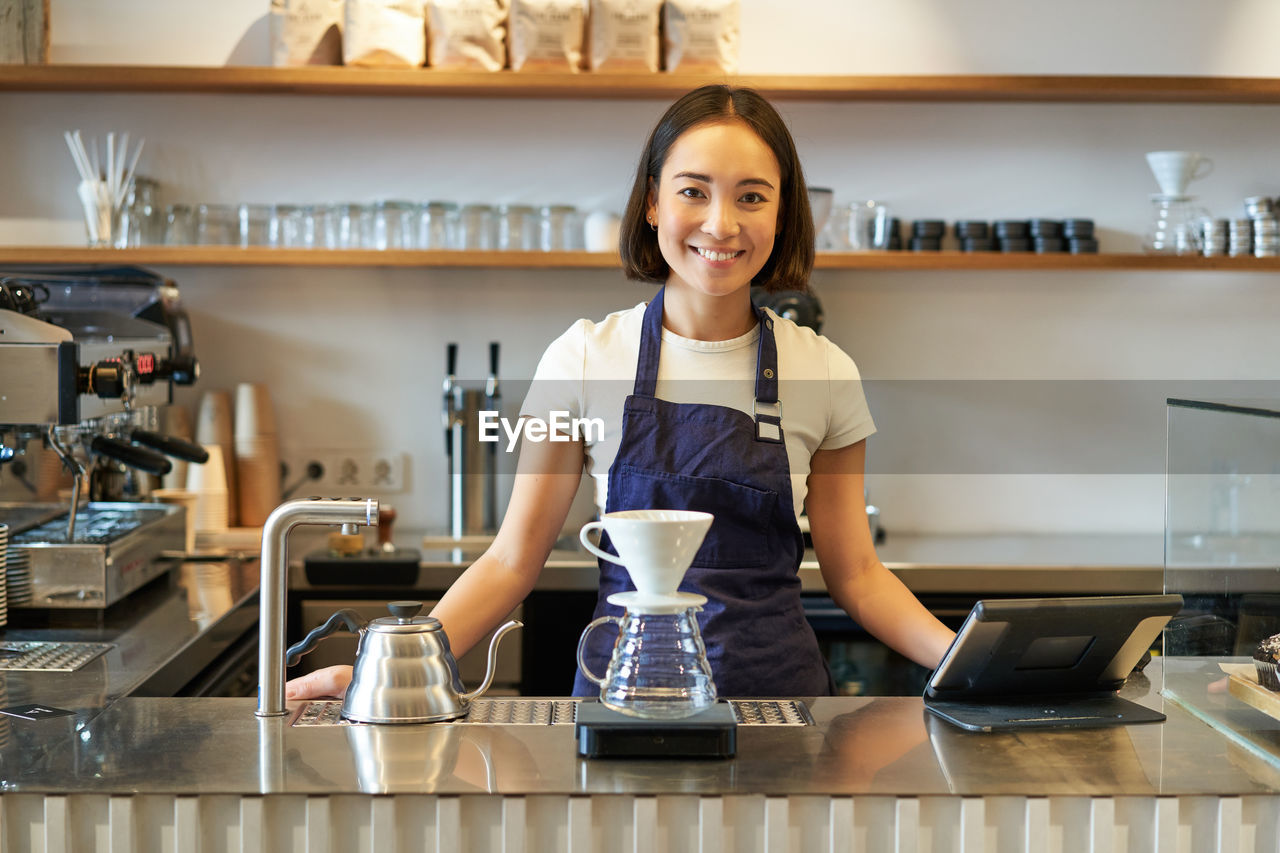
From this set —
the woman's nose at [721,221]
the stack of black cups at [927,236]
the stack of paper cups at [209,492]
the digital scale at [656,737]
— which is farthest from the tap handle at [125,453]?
the stack of black cups at [927,236]

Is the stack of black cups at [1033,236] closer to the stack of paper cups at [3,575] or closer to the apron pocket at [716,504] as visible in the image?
the apron pocket at [716,504]

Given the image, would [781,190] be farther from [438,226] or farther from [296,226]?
[296,226]

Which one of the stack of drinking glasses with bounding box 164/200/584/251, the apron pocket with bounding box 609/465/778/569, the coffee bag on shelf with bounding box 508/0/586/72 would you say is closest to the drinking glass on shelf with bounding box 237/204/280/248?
the stack of drinking glasses with bounding box 164/200/584/251

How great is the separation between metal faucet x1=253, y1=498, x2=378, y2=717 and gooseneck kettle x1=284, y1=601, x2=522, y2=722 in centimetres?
5

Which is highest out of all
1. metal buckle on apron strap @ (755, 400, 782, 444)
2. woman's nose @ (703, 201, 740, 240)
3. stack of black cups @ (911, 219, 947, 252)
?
stack of black cups @ (911, 219, 947, 252)

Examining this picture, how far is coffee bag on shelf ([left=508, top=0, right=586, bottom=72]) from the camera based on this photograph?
118 inches

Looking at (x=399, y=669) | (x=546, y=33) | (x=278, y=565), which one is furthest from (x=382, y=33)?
(x=399, y=669)

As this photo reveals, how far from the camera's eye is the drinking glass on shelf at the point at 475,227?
3092 millimetres

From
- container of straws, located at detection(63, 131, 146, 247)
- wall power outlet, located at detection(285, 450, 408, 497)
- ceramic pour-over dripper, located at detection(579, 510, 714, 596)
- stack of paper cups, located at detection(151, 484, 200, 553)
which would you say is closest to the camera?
ceramic pour-over dripper, located at detection(579, 510, 714, 596)

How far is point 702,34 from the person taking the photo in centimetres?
299

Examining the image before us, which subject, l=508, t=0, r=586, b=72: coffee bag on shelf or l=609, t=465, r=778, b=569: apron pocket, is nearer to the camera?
l=609, t=465, r=778, b=569: apron pocket

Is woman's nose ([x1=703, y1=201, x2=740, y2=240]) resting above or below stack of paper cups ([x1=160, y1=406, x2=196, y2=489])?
above

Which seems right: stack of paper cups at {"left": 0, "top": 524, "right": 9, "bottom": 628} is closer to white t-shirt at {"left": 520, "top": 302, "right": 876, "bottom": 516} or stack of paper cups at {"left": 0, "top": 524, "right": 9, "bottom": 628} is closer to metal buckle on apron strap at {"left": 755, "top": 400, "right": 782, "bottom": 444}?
white t-shirt at {"left": 520, "top": 302, "right": 876, "bottom": 516}

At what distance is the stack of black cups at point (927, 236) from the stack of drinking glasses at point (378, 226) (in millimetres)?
876
